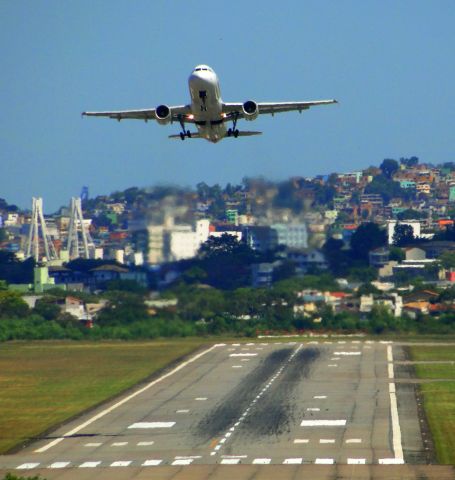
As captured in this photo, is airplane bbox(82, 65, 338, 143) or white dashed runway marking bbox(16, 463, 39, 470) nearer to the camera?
white dashed runway marking bbox(16, 463, 39, 470)

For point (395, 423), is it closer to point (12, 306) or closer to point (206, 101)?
point (206, 101)

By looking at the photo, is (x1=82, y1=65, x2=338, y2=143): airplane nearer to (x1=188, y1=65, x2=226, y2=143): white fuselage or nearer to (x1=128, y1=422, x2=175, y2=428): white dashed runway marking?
(x1=188, y1=65, x2=226, y2=143): white fuselage

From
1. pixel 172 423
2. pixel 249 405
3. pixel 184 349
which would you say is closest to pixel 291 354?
pixel 184 349

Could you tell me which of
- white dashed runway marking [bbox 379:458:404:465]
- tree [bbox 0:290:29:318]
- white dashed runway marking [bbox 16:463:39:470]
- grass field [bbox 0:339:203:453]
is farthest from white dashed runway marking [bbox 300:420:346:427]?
tree [bbox 0:290:29:318]

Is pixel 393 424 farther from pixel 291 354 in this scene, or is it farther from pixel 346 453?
pixel 291 354

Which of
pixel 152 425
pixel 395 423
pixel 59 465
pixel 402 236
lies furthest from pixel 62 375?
pixel 402 236

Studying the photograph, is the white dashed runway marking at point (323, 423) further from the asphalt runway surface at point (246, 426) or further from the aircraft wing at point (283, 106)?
the aircraft wing at point (283, 106)

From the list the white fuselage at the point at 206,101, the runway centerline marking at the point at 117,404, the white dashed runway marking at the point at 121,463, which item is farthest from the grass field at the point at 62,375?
the white fuselage at the point at 206,101
